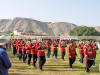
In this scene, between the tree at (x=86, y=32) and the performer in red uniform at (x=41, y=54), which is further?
the tree at (x=86, y=32)

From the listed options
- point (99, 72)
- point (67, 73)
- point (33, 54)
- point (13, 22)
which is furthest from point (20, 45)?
point (13, 22)

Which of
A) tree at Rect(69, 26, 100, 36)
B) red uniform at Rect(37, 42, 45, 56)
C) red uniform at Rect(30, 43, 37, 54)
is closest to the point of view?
red uniform at Rect(37, 42, 45, 56)

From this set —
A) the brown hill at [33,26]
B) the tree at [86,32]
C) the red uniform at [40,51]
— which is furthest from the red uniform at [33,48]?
the brown hill at [33,26]

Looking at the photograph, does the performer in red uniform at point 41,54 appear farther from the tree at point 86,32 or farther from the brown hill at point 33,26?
the brown hill at point 33,26

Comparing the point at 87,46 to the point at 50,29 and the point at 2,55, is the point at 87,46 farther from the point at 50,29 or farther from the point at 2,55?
the point at 50,29

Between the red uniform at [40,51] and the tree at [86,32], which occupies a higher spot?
the red uniform at [40,51]

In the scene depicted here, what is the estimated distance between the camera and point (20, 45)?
14.4 meters

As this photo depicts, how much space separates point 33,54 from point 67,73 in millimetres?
2730

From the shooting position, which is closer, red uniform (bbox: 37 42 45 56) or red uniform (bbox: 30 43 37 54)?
red uniform (bbox: 37 42 45 56)

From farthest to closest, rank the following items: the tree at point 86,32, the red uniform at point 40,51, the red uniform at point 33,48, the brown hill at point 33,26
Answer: the brown hill at point 33,26 < the tree at point 86,32 < the red uniform at point 33,48 < the red uniform at point 40,51

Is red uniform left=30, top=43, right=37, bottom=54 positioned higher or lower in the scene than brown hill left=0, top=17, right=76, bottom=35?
higher

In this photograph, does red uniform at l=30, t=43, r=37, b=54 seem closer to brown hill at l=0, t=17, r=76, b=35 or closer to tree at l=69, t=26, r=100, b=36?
tree at l=69, t=26, r=100, b=36

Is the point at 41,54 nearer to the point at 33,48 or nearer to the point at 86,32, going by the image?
the point at 33,48

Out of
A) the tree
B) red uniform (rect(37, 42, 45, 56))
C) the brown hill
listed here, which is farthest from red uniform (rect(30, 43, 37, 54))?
the brown hill
